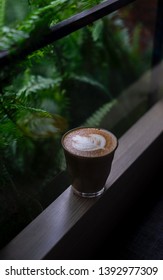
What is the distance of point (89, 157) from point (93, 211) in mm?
224

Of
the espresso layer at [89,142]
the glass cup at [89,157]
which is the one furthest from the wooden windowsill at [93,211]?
the espresso layer at [89,142]

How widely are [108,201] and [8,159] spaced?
65cm

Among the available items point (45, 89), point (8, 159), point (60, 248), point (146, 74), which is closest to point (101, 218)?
point (60, 248)

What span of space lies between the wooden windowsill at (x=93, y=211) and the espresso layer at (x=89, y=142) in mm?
178

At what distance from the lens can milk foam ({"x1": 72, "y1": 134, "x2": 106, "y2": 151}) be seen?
113cm

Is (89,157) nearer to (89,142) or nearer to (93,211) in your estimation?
(89,142)

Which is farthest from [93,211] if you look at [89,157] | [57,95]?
[57,95]

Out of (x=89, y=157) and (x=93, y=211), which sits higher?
(x=89, y=157)

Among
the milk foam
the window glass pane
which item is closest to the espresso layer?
the milk foam

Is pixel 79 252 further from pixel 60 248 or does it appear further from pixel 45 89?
pixel 45 89

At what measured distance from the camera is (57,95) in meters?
1.93

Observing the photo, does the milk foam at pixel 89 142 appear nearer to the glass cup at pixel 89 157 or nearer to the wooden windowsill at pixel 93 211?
the glass cup at pixel 89 157
